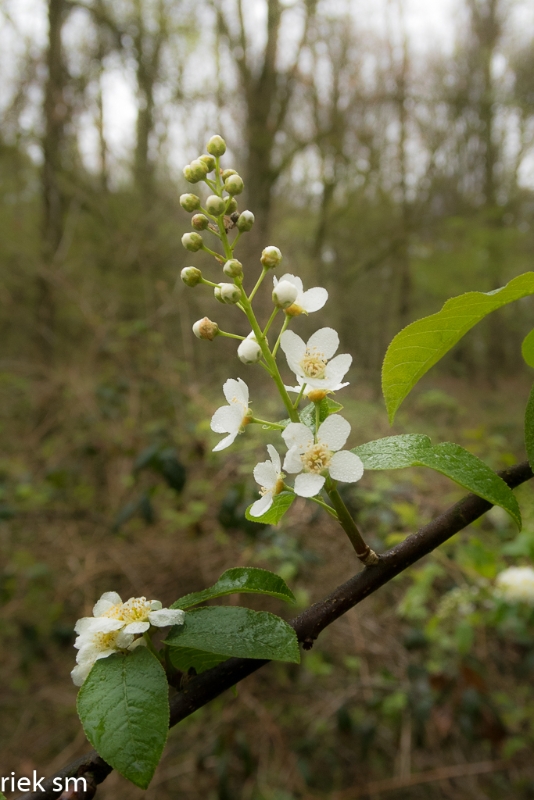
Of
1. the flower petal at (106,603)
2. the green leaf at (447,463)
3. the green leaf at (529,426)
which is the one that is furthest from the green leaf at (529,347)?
the flower petal at (106,603)

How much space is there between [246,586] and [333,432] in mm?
267

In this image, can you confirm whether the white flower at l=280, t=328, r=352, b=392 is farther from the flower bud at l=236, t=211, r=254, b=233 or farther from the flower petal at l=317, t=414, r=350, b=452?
the flower bud at l=236, t=211, r=254, b=233

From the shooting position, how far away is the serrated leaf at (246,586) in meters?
0.79

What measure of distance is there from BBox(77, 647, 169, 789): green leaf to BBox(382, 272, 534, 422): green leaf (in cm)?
51

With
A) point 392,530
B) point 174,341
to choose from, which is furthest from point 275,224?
point 392,530

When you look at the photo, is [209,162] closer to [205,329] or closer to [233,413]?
[205,329]

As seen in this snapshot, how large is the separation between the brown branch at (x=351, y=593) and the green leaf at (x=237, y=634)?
4 centimetres

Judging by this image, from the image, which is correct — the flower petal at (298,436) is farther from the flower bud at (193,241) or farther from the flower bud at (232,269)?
the flower bud at (193,241)

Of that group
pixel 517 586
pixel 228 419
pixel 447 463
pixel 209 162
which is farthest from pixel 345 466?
pixel 517 586

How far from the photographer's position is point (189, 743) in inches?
137

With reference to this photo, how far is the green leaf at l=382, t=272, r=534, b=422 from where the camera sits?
71 centimetres

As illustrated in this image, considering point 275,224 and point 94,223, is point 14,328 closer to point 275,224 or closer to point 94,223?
point 94,223

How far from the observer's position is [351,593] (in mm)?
752

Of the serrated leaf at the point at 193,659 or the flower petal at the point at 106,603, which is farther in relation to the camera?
the flower petal at the point at 106,603
